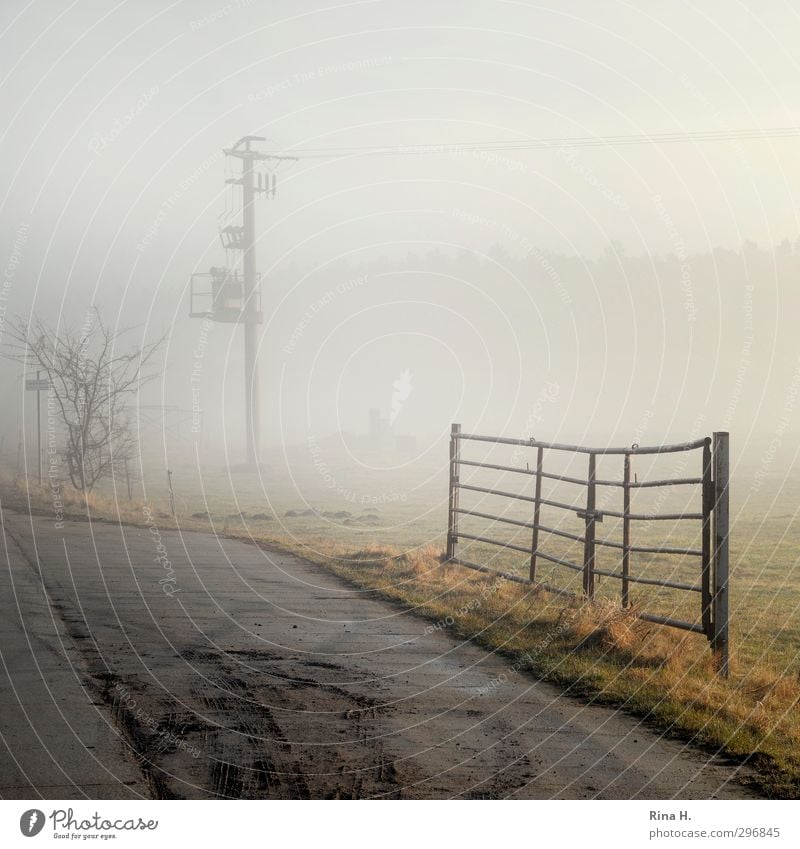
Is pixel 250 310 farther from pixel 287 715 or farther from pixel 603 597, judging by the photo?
pixel 287 715

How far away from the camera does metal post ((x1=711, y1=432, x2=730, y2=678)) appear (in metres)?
8.02

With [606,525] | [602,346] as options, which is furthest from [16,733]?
[602,346]

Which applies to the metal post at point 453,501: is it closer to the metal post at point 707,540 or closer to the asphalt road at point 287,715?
the asphalt road at point 287,715

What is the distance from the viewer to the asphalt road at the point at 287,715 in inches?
211

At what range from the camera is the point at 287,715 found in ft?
21.7

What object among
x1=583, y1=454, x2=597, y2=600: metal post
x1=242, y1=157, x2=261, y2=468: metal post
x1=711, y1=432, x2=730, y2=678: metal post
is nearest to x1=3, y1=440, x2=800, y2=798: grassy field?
x1=711, y1=432, x2=730, y2=678: metal post

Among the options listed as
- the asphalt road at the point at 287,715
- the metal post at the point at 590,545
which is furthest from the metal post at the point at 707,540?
the metal post at the point at 590,545

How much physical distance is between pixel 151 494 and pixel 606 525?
14079 mm

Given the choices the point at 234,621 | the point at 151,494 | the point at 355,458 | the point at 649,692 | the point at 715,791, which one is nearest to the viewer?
the point at 715,791

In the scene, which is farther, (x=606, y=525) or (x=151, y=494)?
(x=151, y=494)

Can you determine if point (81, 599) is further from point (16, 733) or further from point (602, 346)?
point (602, 346)

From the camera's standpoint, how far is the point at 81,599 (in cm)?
1107

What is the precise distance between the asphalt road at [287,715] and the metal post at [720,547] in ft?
4.89

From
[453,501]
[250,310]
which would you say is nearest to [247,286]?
[250,310]
